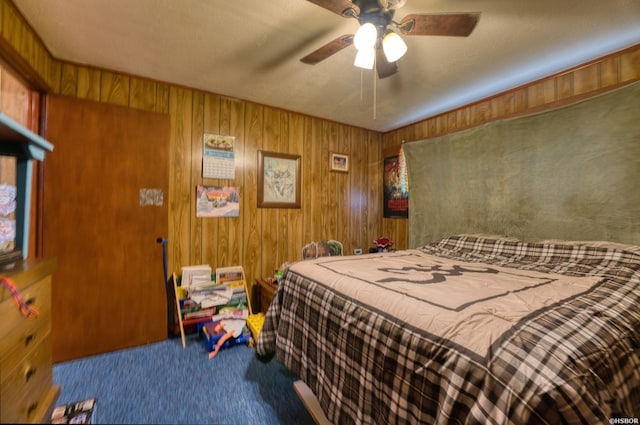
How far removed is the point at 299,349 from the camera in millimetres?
1441

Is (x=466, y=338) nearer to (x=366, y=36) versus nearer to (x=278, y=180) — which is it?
(x=366, y=36)

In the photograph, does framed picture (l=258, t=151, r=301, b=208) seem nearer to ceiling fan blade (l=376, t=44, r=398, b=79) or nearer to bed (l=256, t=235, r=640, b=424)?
bed (l=256, t=235, r=640, b=424)

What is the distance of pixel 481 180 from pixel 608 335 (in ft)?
6.41

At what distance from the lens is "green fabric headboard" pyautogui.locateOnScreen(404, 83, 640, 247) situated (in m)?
1.74

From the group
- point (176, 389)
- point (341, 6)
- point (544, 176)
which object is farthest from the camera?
point (544, 176)

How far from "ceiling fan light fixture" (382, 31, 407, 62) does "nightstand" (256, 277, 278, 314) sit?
83.0 inches

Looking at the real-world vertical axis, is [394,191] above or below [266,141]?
below

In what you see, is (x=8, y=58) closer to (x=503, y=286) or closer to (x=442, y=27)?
(x=442, y=27)

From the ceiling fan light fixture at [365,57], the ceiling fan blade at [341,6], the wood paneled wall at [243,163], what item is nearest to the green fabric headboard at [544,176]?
the wood paneled wall at [243,163]

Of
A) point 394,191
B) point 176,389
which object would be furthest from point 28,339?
point 394,191

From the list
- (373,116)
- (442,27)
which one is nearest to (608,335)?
(442,27)

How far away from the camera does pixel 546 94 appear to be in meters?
2.18

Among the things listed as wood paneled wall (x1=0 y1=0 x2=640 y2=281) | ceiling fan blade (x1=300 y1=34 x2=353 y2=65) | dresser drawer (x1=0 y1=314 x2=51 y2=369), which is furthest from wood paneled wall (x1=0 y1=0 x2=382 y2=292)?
dresser drawer (x1=0 y1=314 x2=51 y2=369)

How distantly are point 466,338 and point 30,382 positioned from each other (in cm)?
98
